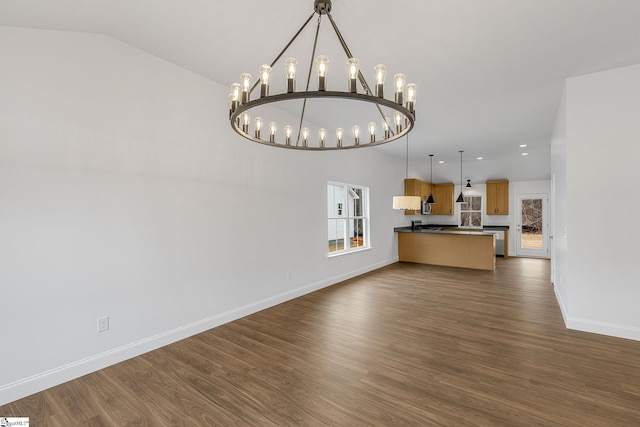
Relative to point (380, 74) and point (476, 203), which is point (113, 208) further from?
point (476, 203)

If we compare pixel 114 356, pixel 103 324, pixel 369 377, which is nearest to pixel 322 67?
Answer: pixel 369 377

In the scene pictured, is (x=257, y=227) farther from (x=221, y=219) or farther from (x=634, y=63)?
(x=634, y=63)

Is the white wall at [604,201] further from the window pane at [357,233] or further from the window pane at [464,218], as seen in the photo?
the window pane at [464,218]

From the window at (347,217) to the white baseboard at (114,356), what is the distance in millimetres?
1910

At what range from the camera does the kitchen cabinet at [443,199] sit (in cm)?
989

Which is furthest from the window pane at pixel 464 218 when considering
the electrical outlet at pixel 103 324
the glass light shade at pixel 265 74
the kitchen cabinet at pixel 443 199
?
the electrical outlet at pixel 103 324

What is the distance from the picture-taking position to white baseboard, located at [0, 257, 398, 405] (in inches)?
85.7

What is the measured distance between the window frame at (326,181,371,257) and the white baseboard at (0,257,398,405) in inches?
73.7

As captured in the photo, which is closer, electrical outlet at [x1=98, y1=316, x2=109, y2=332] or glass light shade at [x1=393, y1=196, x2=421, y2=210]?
electrical outlet at [x1=98, y1=316, x2=109, y2=332]

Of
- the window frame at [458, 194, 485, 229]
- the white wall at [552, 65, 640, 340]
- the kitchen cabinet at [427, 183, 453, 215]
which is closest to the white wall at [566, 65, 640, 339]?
the white wall at [552, 65, 640, 340]

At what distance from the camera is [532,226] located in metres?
8.71

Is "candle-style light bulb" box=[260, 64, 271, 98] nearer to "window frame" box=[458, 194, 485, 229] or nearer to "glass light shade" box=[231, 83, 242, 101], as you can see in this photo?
"glass light shade" box=[231, 83, 242, 101]

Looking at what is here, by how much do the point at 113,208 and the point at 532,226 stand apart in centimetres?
1024

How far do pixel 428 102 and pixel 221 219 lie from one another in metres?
3.22
